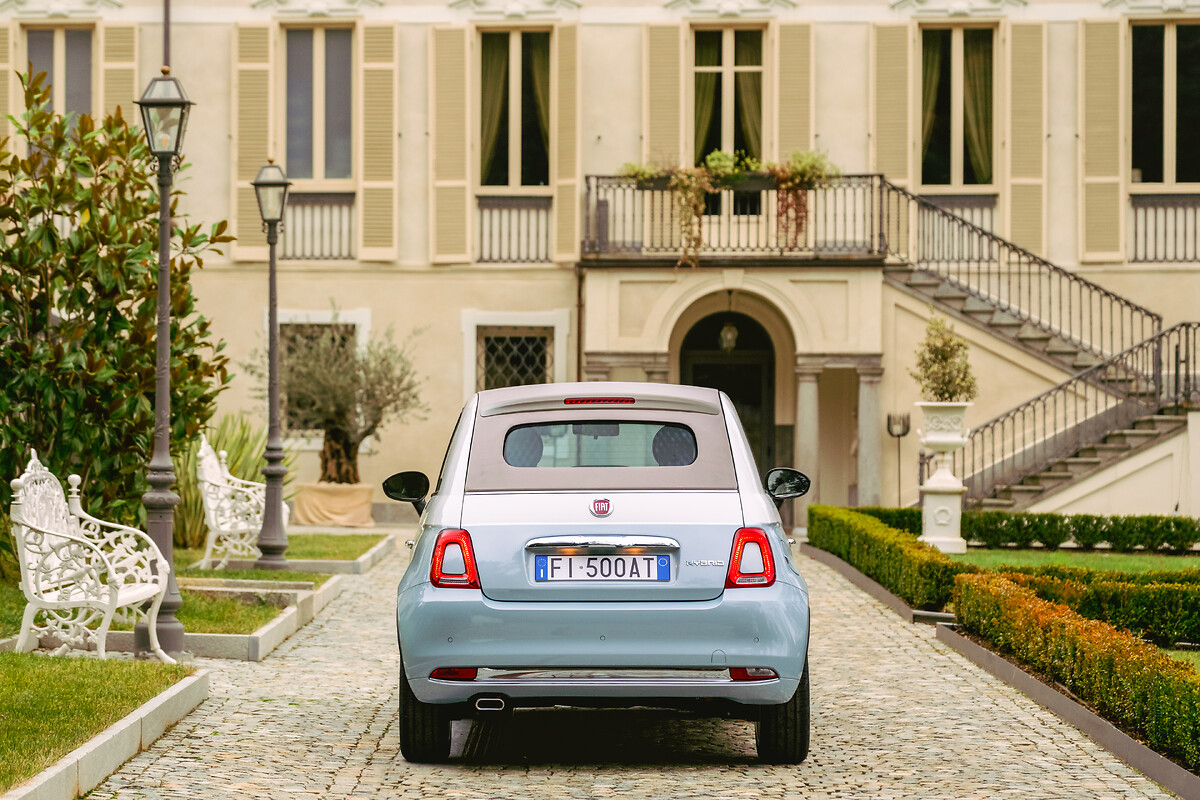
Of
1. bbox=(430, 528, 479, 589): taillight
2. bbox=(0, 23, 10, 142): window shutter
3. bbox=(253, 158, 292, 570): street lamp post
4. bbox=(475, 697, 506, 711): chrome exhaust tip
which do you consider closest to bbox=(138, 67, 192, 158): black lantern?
bbox=(253, 158, 292, 570): street lamp post

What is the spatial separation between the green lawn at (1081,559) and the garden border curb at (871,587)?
3.47 feet

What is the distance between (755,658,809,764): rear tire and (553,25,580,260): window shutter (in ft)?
57.6

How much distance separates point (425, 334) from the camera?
2464 cm

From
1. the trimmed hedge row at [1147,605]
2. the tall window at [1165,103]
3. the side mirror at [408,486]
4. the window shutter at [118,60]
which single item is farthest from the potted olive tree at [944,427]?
the window shutter at [118,60]

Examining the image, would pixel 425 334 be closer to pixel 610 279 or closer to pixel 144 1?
pixel 610 279

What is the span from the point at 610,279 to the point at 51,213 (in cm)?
1058

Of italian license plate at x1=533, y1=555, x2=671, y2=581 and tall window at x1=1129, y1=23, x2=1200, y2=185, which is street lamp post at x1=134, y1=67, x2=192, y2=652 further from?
tall window at x1=1129, y1=23, x2=1200, y2=185

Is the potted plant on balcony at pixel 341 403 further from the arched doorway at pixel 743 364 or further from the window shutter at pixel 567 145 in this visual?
the arched doorway at pixel 743 364

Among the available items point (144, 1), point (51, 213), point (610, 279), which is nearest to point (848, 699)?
point (51, 213)

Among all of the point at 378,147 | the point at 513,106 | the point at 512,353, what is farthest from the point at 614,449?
the point at 513,106

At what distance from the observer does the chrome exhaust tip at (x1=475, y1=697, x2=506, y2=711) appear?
6586 millimetres

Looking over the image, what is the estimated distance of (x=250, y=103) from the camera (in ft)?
80.9

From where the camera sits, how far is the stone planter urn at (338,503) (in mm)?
22859

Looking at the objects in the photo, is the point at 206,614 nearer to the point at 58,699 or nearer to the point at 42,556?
the point at 42,556
